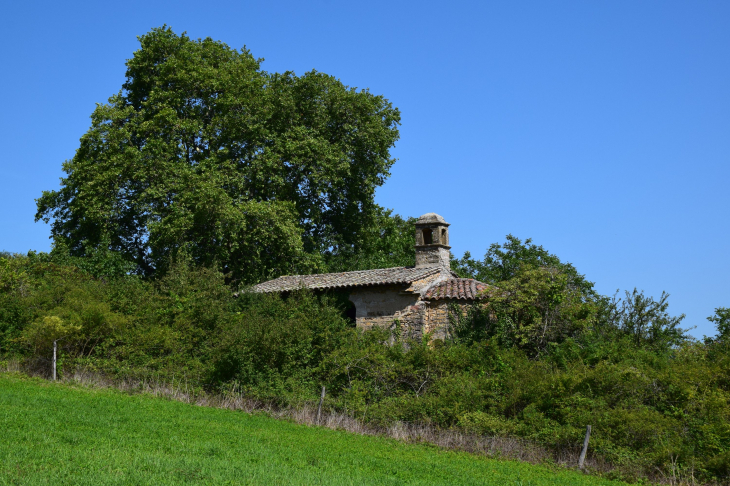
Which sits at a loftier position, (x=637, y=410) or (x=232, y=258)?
(x=232, y=258)

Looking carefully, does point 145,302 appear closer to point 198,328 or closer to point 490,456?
point 198,328

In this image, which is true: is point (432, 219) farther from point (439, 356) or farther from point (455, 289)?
point (439, 356)

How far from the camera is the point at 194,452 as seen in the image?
1048 cm

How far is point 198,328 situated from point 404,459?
34.8ft

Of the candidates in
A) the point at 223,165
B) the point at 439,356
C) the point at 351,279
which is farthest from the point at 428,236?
the point at 223,165

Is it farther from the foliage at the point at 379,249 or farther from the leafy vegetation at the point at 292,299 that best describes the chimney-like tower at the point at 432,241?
the foliage at the point at 379,249

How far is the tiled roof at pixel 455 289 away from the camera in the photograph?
67.8 feet

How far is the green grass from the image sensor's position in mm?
8789

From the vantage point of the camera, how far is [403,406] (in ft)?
51.4

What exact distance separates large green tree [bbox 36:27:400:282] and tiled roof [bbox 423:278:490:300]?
711 centimetres

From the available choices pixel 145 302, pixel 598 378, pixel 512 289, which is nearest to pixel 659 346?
pixel 512 289

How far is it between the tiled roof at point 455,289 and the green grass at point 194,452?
7521mm

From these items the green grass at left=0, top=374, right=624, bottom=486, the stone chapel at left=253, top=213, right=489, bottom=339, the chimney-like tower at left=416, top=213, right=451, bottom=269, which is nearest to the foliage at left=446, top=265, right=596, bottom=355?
the stone chapel at left=253, top=213, right=489, bottom=339

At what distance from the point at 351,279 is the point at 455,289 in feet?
12.9
